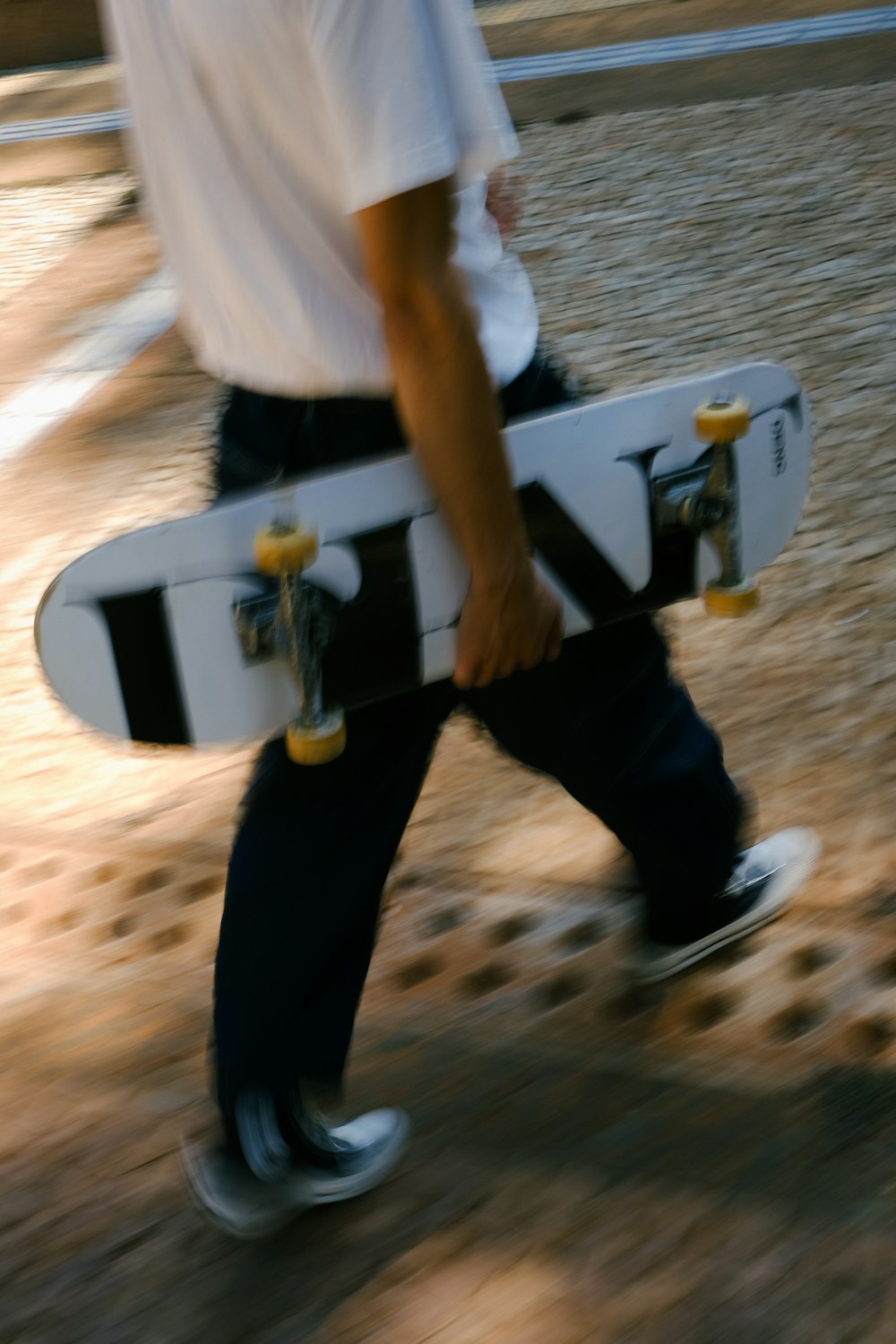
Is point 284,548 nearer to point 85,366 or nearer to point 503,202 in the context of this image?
point 503,202

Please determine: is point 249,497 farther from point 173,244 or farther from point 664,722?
point 664,722

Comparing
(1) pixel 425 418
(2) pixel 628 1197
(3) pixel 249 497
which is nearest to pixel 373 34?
(1) pixel 425 418

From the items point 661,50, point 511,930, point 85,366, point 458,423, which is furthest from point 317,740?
point 661,50

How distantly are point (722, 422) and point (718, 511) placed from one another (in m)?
0.11

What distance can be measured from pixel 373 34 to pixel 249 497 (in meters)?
0.45

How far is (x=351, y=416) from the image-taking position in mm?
1244

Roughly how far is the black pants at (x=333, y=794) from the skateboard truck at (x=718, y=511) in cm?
10

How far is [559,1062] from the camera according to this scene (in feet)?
5.55

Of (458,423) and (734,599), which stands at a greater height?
(458,423)

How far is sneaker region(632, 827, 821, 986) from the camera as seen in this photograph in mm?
1766

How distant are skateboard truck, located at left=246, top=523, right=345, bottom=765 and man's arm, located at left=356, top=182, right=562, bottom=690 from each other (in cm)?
12

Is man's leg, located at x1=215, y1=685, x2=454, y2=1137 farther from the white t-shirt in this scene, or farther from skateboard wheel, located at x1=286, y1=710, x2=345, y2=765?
the white t-shirt

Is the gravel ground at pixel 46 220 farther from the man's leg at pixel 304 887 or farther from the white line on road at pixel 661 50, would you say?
the man's leg at pixel 304 887

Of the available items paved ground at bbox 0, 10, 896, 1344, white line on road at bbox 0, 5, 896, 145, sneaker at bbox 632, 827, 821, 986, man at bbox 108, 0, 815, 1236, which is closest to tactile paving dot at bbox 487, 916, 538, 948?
paved ground at bbox 0, 10, 896, 1344
